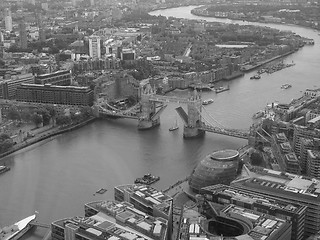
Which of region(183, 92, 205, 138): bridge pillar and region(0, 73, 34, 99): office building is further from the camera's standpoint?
region(0, 73, 34, 99): office building

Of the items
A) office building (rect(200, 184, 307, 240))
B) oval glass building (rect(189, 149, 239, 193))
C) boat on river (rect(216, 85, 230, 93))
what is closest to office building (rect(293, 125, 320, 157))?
oval glass building (rect(189, 149, 239, 193))

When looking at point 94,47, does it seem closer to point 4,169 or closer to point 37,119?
point 37,119

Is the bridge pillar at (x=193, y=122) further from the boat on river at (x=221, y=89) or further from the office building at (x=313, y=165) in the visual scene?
the boat on river at (x=221, y=89)

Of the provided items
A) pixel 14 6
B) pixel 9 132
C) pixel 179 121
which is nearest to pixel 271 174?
pixel 179 121

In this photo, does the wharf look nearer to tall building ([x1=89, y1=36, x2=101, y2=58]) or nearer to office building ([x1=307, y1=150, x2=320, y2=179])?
office building ([x1=307, y1=150, x2=320, y2=179])

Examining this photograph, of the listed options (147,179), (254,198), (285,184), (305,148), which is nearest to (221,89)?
(305,148)

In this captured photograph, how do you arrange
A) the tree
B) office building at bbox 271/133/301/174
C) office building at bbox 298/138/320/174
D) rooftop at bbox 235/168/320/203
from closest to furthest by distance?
rooftop at bbox 235/168/320/203
office building at bbox 271/133/301/174
office building at bbox 298/138/320/174
the tree
